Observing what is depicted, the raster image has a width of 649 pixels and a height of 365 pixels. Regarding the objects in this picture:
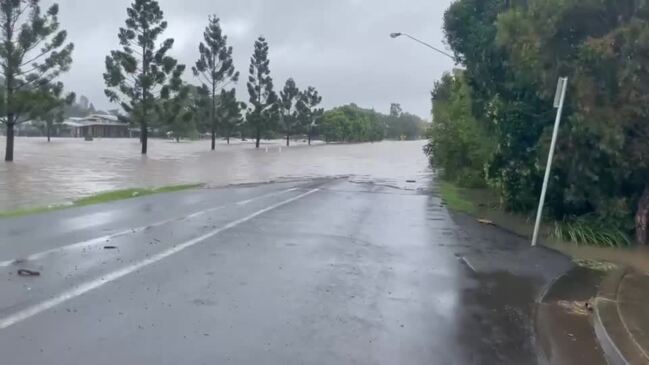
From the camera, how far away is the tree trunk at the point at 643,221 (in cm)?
1132

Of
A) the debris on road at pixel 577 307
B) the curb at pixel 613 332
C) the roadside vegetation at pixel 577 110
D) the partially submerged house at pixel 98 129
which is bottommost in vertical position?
the partially submerged house at pixel 98 129

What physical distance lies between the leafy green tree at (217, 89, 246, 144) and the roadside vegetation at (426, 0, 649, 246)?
6670 cm

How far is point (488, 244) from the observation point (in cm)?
1130

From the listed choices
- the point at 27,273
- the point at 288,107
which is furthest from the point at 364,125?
the point at 27,273

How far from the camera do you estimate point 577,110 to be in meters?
11.0

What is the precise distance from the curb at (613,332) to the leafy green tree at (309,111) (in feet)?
351

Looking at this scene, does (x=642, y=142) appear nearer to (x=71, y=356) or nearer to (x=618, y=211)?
(x=618, y=211)

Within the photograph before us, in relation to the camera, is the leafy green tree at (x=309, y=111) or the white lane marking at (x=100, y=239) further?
the leafy green tree at (x=309, y=111)

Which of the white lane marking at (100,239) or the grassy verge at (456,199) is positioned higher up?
the white lane marking at (100,239)

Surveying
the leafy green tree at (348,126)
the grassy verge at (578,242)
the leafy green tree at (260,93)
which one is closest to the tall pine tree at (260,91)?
the leafy green tree at (260,93)

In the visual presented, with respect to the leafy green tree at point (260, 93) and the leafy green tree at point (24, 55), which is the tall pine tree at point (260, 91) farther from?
the leafy green tree at point (24, 55)

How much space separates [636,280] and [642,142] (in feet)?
10.7

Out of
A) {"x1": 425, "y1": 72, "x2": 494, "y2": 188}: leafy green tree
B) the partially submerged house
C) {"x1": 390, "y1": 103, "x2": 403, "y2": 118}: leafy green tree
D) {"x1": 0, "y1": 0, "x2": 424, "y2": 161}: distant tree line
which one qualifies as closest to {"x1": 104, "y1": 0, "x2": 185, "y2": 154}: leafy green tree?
{"x1": 0, "y1": 0, "x2": 424, "y2": 161}: distant tree line

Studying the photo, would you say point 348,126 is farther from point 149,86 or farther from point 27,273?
point 27,273
